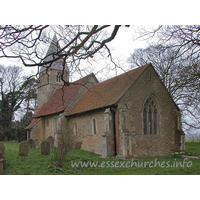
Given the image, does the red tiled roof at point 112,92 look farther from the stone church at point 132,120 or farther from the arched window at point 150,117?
the arched window at point 150,117

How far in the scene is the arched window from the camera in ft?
51.3

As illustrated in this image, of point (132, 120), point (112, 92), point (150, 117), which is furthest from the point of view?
point (112, 92)

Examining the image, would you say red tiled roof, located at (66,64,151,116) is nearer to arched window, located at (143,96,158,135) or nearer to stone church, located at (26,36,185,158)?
stone church, located at (26,36,185,158)

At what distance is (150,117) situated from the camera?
1605 centimetres

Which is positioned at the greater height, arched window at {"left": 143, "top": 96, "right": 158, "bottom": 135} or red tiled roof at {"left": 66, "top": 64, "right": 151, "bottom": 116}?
red tiled roof at {"left": 66, "top": 64, "right": 151, "bottom": 116}

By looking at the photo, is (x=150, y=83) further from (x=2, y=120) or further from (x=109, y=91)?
(x=2, y=120)

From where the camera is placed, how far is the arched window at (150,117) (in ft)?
51.3

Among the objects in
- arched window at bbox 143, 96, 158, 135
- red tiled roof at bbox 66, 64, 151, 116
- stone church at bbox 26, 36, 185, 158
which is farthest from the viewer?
arched window at bbox 143, 96, 158, 135

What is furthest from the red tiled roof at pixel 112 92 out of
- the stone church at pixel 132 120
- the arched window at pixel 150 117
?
the arched window at pixel 150 117

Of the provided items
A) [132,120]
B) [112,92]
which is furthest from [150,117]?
[112,92]

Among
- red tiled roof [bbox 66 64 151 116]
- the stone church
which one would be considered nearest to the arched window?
the stone church

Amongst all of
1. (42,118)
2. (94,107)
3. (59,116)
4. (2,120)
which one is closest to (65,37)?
(94,107)

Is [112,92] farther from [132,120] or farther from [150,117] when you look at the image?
[150,117]

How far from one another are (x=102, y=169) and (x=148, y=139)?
670cm
